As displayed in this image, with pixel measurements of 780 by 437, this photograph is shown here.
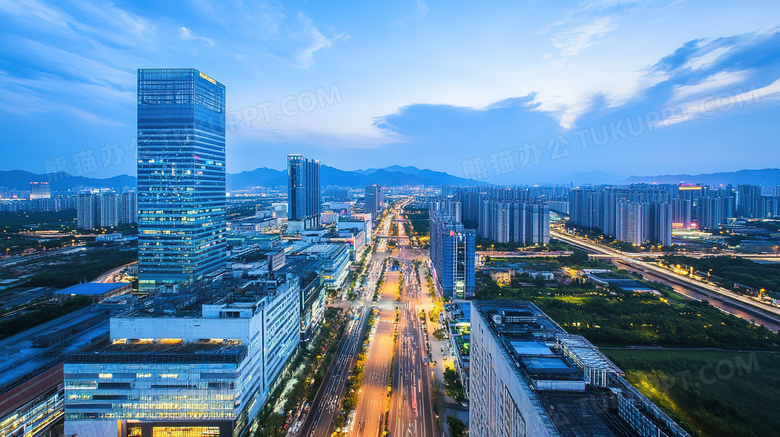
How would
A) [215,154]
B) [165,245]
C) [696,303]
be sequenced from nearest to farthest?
[696,303] → [165,245] → [215,154]

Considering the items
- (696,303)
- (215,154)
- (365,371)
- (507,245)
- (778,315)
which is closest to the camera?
(365,371)

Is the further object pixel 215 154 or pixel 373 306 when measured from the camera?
pixel 215 154

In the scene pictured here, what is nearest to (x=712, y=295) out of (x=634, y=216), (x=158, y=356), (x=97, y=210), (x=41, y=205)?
(x=634, y=216)

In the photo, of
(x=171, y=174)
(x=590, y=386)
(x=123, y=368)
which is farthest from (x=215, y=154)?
(x=590, y=386)

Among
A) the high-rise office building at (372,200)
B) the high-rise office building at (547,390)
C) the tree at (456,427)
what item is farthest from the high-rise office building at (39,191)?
the high-rise office building at (547,390)

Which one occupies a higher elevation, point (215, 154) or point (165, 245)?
point (215, 154)

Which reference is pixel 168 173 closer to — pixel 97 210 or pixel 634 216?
pixel 97 210

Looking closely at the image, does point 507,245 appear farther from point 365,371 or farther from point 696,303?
point 365,371

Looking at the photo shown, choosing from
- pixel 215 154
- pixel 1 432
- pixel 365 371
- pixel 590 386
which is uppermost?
pixel 215 154
